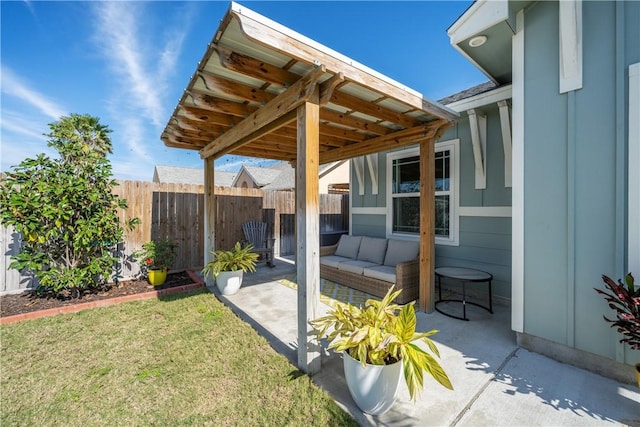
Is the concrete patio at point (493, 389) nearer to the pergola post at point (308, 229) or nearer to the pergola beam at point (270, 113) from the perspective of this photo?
the pergola post at point (308, 229)

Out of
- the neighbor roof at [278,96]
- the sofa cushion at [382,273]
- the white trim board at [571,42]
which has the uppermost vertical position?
the white trim board at [571,42]

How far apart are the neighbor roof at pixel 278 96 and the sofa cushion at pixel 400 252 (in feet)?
5.69

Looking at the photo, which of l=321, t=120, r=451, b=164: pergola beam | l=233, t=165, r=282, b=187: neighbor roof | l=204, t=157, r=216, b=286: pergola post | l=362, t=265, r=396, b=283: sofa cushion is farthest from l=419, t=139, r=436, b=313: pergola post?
l=233, t=165, r=282, b=187: neighbor roof

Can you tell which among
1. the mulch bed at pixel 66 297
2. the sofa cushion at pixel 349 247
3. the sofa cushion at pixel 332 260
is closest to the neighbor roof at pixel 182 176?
the mulch bed at pixel 66 297

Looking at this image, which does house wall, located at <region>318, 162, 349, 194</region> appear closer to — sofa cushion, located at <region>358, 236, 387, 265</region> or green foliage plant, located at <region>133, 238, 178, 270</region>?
sofa cushion, located at <region>358, 236, 387, 265</region>

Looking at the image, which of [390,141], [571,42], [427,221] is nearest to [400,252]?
[427,221]

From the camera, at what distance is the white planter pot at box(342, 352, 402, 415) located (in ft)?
5.56

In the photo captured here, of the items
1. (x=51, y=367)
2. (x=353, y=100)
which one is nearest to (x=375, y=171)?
(x=353, y=100)

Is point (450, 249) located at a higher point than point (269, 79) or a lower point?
lower

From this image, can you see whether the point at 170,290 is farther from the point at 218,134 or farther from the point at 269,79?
the point at 269,79

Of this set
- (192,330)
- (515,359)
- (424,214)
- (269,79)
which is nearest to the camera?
(269,79)

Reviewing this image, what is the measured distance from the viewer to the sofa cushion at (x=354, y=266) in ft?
14.5

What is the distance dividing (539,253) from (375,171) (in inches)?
137

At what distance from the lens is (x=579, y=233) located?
2.27m
